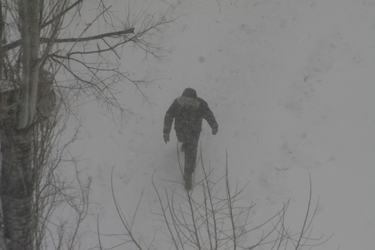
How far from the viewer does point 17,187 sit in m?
3.17

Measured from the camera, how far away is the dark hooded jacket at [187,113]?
5.34 metres

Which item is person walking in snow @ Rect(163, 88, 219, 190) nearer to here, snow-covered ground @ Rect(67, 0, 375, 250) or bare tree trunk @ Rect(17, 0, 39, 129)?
snow-covered ground @ Rect(67, 0, 375, 250)

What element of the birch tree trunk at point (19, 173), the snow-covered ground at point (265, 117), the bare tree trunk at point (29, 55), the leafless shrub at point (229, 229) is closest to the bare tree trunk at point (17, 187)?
the birch tree trunk at point (19, 173)

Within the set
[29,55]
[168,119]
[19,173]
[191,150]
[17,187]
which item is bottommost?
[17,187]

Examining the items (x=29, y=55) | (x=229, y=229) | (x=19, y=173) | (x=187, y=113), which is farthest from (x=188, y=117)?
(x=29, y=55)

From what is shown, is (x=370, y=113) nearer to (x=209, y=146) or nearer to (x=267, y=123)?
Answer: (x=267, y=123)

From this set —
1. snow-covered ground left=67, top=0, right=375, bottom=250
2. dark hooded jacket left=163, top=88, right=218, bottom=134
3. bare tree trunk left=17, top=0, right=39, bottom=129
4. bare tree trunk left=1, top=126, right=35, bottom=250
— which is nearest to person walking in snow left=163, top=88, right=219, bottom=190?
dark hooded jacket left=163, top=88, right=218, bottom=134

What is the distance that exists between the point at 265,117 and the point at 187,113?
2.46 meters

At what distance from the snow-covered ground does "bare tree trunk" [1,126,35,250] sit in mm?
2334

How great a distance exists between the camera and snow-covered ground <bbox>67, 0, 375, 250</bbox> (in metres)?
5.84

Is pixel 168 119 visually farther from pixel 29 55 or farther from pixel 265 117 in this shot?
pixel 29 55

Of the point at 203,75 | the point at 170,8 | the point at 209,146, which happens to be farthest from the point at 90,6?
the point at 209,146

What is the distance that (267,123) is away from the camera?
6984mm

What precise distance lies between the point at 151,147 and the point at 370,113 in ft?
16.3
